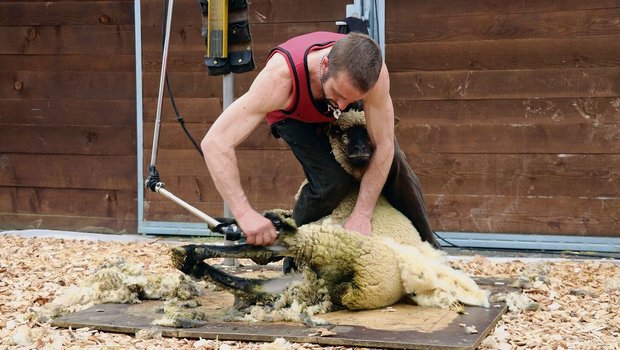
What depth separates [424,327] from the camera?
3809 mm

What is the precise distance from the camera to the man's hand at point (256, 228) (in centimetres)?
390

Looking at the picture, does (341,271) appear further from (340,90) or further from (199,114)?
(199,114)

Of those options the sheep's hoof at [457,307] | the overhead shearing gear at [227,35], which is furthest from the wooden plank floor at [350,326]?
the overhead shearing gear at [227,35]

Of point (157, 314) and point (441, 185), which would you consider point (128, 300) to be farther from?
point (441, 185)

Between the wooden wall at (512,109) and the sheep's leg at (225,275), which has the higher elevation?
the wooden wall at (512,109)

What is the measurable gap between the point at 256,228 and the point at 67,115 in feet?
14.0

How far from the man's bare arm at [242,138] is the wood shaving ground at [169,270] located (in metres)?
0.50

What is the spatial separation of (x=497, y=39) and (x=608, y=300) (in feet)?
7.83

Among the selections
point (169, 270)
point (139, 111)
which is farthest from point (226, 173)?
point (139, 111)

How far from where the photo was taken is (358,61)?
392 cm

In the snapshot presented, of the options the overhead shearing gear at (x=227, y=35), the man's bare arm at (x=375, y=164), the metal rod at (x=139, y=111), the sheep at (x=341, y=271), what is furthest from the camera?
the metal rod at (x=139, y=111)

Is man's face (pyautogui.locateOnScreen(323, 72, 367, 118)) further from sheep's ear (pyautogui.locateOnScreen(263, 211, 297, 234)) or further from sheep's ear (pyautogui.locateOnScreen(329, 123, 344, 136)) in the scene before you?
sheep's ear (pyautogui.locateOnScreen(263, 211, 297, 234))

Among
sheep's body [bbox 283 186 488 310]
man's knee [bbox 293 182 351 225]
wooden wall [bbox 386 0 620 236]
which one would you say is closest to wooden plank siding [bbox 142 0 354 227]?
wooden wall [bbox 386 0 620 236]

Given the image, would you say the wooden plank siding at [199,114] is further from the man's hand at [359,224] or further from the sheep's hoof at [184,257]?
the sheep's hoof at [184,257]
